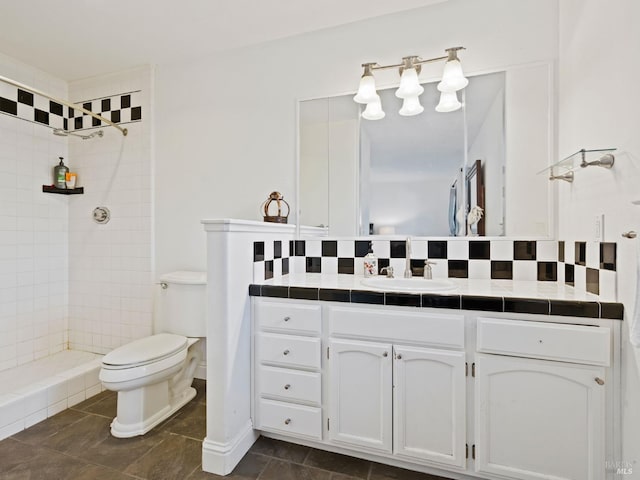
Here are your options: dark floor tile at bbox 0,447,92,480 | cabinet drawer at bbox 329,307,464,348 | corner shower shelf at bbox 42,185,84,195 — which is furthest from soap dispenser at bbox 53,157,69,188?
cabinet drawer at bbox 329,307,464,348

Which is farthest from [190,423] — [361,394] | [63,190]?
[63,190]

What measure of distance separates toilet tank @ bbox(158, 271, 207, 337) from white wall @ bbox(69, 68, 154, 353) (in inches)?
14.5

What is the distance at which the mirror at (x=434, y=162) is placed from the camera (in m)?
1.67

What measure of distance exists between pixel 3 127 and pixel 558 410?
365cm

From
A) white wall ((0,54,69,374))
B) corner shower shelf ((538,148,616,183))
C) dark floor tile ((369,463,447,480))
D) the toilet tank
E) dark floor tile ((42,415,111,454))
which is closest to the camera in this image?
corner shower shelf ((538,148,616,183))

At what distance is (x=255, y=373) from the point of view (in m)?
1.59

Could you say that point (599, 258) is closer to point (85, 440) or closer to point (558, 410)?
point (558, 410)

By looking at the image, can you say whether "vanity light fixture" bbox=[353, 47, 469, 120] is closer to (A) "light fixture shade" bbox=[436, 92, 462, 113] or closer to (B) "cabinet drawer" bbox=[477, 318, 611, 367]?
(A) "light fixture shade" bbox=[436, 92, 462, 113]

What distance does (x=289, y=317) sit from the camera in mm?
1521

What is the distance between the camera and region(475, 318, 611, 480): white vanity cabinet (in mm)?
1126

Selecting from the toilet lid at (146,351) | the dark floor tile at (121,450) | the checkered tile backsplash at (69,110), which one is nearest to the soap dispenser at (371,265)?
the toilet lid at (146,351)

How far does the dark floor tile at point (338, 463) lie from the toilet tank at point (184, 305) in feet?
3.36

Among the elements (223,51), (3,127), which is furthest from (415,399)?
(3,127)

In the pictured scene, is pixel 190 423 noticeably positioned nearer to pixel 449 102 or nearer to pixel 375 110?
pixel 375 110
